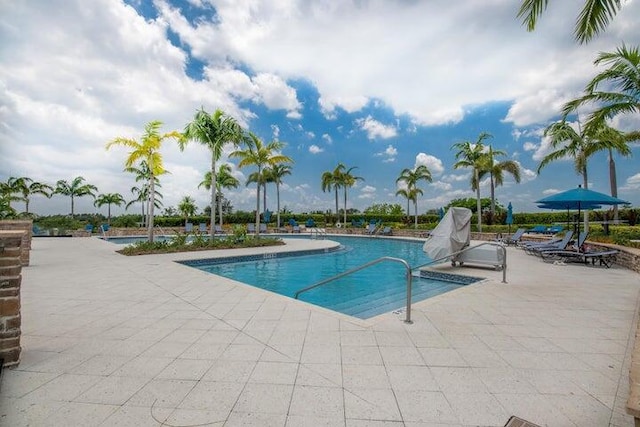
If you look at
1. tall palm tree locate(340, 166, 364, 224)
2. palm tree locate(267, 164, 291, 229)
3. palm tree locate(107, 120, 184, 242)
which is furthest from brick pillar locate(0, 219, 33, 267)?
tall palm tree locate(340, 166, 364, 224)

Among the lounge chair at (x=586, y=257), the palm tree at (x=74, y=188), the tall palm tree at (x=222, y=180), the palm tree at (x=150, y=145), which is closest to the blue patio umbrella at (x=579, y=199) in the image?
the lounge chair at (x=586, y=257)

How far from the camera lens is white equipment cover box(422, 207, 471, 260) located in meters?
8.28

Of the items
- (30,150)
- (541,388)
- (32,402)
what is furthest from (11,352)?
(30,150)

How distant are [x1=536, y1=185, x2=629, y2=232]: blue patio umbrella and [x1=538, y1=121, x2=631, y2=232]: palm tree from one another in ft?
12.3

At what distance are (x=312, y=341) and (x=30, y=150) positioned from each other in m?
11.4

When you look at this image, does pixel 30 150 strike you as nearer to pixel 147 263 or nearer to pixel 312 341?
pixel 147 263

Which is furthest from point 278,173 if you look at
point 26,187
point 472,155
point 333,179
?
point 26,187

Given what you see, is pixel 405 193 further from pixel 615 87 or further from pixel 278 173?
pixel 615 87

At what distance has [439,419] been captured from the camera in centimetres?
213

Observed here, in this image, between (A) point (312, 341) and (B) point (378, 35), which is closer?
(A) point (312, 341)

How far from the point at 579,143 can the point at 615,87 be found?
6001 millimetres

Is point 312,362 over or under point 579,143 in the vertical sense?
under

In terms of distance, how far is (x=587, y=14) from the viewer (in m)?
5.72

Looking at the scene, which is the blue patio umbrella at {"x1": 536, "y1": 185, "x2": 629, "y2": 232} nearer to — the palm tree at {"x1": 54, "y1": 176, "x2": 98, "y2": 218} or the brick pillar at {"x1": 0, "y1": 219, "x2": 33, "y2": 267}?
the brick pillar at {"x1": 0, "y1": 219, "x2": 33, "y2": 267}
